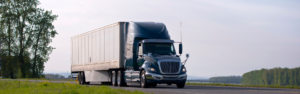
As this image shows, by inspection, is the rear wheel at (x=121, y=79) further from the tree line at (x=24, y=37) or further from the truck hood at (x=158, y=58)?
the tree line at (x=24, y=37)

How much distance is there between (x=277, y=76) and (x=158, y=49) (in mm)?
157760

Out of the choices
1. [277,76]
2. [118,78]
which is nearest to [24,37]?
[118,78]

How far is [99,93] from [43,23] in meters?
49.5

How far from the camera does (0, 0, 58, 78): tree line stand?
59.4 m

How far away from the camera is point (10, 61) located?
59.8 metres

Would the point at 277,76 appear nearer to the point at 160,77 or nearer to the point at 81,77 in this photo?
the point at 81,77

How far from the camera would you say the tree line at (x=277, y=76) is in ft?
517

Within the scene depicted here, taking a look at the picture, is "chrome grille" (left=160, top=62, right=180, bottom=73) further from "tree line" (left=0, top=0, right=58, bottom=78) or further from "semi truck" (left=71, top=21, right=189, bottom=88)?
"tree line" (left=0, top=0, right=58, bottom=78)

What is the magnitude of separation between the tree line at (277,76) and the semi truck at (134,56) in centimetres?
14104

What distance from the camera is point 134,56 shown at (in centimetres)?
2214

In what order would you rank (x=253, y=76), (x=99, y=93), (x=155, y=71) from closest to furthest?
(x=99, y=93) → (x=155, y=71) → (x=253, y=76)

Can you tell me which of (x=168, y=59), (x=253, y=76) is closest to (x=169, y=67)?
(x=168, y=59)

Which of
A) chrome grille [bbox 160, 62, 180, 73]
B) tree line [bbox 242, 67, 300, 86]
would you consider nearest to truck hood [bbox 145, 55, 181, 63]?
chrome grille [bbox 160, 62, 180, 73]

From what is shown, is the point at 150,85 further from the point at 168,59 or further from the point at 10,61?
the point at 10,61
